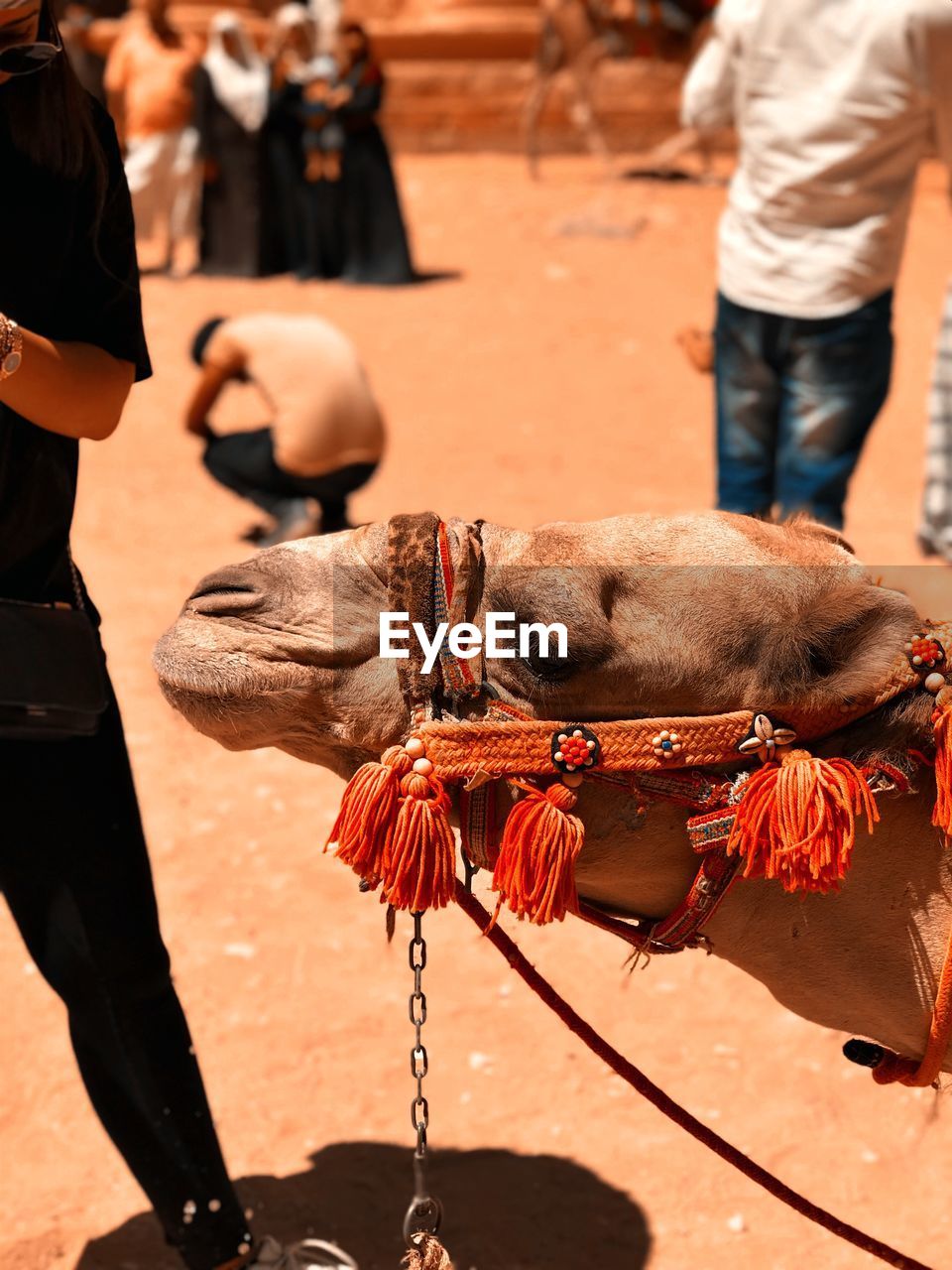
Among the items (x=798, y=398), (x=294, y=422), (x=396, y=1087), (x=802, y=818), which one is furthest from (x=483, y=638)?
(x=294, y=422)

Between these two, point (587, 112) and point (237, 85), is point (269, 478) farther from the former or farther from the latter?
point (587, 112)

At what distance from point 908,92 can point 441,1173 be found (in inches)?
141

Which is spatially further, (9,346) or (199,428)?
(199,428)

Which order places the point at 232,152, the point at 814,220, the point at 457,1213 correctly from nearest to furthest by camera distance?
the point at 457,1213
the point at 814,220
the point at 232,152

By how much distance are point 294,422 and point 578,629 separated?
5.91 metres

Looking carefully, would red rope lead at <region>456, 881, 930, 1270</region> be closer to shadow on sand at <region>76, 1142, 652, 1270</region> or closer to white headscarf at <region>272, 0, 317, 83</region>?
shadow on sand at <region>76, 1142, 652, 1270</region>

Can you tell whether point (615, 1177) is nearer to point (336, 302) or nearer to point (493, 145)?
point (336, 302)

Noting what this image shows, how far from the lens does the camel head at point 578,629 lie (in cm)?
210

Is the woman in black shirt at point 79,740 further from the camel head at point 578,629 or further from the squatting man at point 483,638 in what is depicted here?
the squatting man at point 483,638

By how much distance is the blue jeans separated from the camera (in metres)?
5.44

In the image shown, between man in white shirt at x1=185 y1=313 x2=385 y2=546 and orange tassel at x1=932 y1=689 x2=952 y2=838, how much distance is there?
6018 mm

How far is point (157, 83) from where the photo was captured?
14273mm

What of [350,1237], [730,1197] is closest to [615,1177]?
[730,1197]

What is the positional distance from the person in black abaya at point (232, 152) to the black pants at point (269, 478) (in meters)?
6.78
